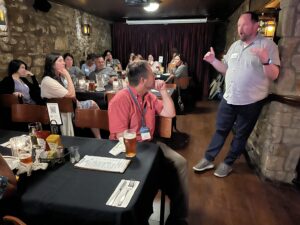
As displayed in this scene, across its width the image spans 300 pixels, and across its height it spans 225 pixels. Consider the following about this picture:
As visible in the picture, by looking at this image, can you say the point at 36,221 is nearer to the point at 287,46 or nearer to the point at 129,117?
the point at 129,117

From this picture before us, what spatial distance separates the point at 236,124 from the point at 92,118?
4.85 ft

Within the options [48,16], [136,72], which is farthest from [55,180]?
[48,16]

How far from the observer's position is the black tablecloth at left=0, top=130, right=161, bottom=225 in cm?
88

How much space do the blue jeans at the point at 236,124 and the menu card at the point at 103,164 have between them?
149 cm

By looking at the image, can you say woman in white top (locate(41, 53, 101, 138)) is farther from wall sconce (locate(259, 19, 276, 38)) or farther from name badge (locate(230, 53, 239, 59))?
wall sconce (locate(259, 19, 276, 38))

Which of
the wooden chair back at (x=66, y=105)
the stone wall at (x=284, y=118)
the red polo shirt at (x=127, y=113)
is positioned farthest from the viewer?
the wooden chair back at (x=66, y=105)

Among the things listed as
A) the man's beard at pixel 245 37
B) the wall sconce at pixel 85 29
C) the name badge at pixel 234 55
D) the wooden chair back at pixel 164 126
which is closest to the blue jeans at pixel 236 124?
the name badge at pixel 234 55

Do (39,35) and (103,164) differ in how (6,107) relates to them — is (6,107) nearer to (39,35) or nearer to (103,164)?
(39,35)

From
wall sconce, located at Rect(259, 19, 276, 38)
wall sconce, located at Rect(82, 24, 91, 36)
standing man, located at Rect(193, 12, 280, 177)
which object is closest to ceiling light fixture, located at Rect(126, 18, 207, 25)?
wall sconce, located at Rect(82, 24, 91, 36)

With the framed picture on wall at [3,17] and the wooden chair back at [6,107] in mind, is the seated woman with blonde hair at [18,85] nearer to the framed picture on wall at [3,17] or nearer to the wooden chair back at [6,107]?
the wooden chair back at [6,107]

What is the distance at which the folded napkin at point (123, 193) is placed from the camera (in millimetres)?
904

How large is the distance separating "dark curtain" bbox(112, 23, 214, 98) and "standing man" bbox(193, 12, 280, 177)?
4358mm

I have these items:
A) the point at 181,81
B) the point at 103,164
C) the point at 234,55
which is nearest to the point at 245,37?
the point at 234,55

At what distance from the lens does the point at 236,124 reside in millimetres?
2439
